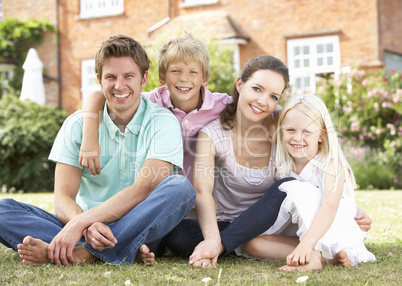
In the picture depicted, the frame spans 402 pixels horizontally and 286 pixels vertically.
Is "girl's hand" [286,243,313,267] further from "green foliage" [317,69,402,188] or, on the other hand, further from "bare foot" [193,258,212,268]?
"green foliage" [317,69,402,188]

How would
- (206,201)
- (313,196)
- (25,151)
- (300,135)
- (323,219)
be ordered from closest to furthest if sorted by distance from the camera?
1. (323,219)
2. (313,196)
3. (206,201)
4. (300,135)
5. (25,151)

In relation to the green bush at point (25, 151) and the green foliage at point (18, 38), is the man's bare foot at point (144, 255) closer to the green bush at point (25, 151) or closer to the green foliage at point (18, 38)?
the green bush at point (25, 151)

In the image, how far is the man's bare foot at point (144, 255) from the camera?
2.86m

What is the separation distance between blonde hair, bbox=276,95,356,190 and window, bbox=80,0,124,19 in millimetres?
11762

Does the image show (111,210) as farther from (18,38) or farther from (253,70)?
(18,38)

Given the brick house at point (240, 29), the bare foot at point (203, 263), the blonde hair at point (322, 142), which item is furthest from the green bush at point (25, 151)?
the bare foot at point (203, 263)

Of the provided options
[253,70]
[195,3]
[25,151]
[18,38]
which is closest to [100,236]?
[253,70]

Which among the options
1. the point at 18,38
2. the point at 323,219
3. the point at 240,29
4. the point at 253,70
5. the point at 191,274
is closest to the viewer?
A: the point at 191,274

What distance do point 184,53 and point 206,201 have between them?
1.10m

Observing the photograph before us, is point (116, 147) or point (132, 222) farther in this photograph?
point (116, 147)

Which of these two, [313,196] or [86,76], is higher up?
[86,76]

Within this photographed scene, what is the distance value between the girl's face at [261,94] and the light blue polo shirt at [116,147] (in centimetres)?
51

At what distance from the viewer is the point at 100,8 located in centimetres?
1455

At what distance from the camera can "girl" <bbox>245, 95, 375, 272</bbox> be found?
9.42 feet
